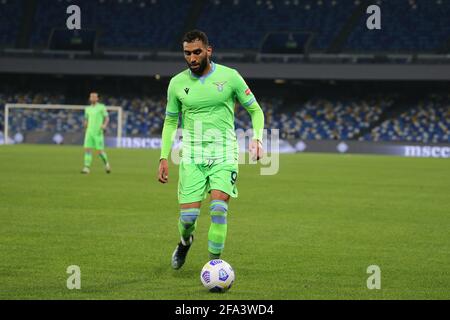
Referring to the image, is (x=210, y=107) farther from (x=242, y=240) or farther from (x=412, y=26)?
(x=412, y=26)

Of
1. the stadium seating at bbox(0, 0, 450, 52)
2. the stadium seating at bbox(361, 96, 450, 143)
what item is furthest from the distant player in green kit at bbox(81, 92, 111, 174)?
the stadium seating at bbox(361, 96, 450, 143)

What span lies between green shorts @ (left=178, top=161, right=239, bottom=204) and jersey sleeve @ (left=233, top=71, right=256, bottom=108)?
708mm

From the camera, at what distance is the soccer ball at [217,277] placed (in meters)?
7.95

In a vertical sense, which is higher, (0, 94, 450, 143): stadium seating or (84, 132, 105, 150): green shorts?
(0, 94, 450, 143): stadium seating

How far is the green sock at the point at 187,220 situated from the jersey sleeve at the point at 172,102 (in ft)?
3.48

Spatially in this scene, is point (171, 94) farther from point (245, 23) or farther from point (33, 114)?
point (245, 23)

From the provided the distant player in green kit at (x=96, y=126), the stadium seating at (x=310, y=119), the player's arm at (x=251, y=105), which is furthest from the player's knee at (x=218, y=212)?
the stadium seating at (x=310, y=119)

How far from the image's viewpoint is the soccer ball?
795cm

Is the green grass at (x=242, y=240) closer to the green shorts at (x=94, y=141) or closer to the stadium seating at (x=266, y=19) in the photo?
the green shorts at (x=94, y=141)

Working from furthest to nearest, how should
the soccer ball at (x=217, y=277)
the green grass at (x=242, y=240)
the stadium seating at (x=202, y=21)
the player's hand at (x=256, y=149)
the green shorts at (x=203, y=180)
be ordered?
1. the stadium seating at (x=202, y=21)
2. the green shorts at (x=203, y=180)
3. the player's hand at (x=256, y=149)
4. the green grass at (x=242, y=240)
5. the soccer ball at (x=217, y=277)

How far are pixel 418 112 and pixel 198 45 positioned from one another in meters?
51.7

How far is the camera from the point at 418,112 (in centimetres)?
5841

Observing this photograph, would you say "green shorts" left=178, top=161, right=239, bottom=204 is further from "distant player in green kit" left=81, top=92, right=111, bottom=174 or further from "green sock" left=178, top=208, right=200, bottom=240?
"distant player in green kit" left=81, top=92, right=111, bottom=174
